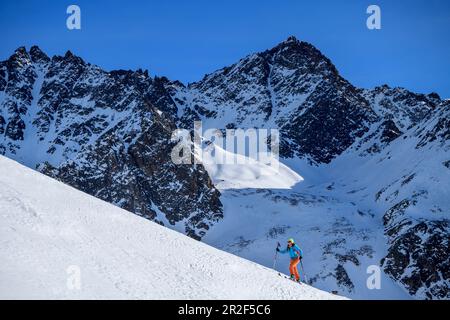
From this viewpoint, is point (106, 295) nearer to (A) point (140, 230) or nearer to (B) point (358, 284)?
(A) point (140, 230)

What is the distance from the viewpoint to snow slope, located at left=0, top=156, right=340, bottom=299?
671 inches

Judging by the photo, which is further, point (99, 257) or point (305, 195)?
point (305, 195)

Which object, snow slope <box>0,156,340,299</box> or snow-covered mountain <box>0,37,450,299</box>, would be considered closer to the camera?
snow slope <box>0,156,340,299</box>

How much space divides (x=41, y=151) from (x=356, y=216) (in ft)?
384

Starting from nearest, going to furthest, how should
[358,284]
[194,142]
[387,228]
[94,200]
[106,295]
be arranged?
1. [106,295]
2. [94,200]
3. [358,284]
4. [387,228]
5. [194,142]

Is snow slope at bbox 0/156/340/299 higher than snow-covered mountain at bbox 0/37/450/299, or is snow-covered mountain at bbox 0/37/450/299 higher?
snow-covered mountain at bbox 0/37/450/299

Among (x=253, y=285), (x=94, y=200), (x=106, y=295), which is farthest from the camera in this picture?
(x=94, y=200)

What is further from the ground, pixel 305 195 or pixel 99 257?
pixel 305 195

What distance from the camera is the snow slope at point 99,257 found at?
17047 mm

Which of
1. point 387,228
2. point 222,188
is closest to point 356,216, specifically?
point 387,228

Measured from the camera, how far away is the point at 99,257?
1969cm

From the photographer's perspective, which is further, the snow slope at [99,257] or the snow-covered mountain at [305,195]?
the snow-covered mountain at [305,195]

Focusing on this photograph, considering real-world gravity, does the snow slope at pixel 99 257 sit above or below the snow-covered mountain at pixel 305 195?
below

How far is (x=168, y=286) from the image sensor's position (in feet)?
60.7
